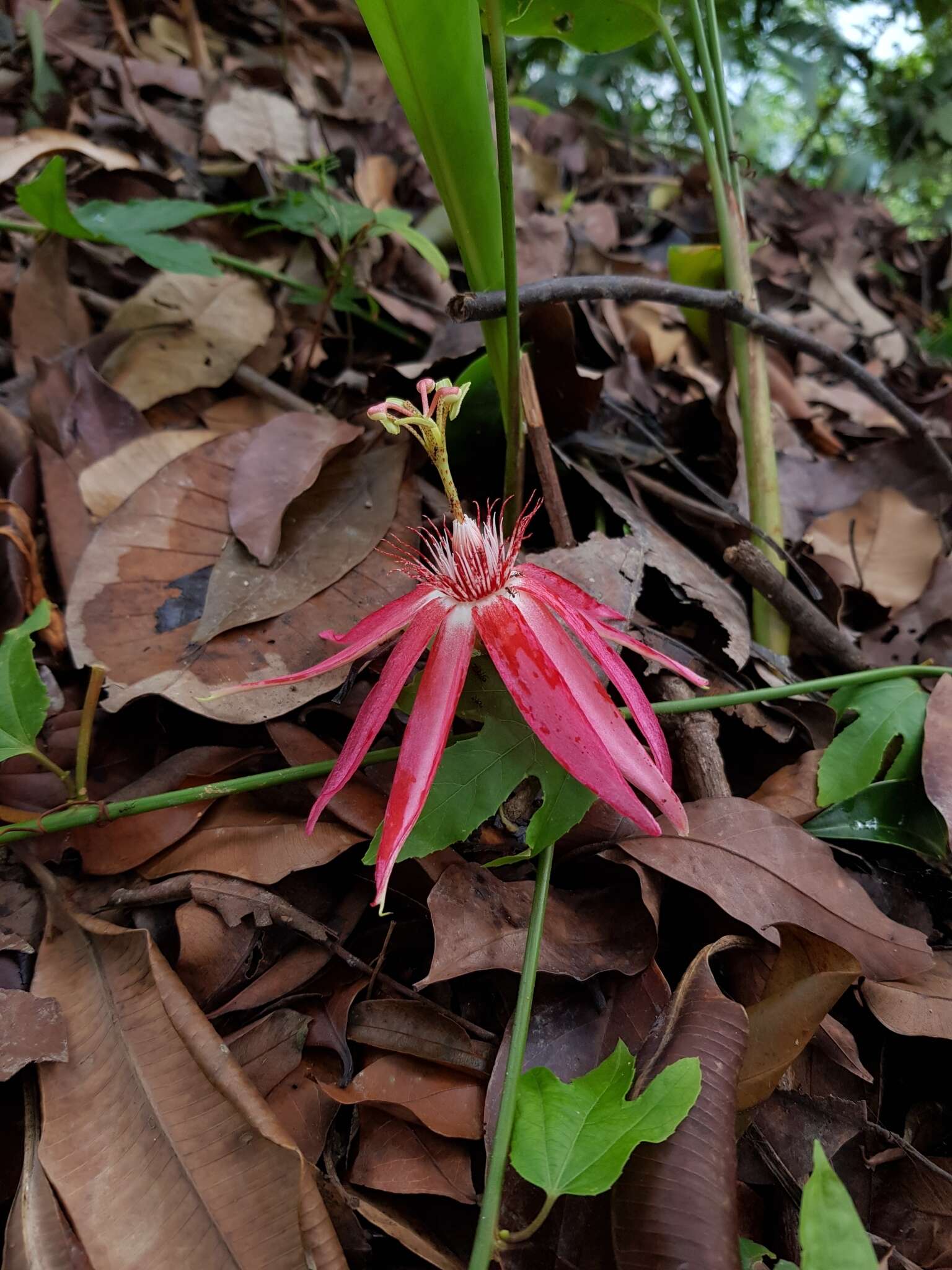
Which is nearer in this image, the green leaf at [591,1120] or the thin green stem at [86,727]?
the green leaf at [591,1120]

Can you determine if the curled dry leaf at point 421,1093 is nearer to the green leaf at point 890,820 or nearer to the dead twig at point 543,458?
the green leaf at point 890,820

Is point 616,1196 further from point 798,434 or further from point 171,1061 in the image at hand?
point 798,434

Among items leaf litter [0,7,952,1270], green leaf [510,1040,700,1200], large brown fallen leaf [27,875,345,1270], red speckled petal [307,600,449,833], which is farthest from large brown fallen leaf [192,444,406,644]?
green leaf [510,1040,700,1200]

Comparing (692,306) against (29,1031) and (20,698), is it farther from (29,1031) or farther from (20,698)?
(29,1031)

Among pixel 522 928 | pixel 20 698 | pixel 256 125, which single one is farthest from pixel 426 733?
pixel 256 125

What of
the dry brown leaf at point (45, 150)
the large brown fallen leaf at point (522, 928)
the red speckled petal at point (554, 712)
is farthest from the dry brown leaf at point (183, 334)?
the large brown fallen leaf at point (522, 928)

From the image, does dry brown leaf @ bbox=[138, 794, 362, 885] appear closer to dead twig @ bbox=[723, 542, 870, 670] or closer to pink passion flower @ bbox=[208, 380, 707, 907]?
pink passion flower @ bbox=[208, 380, 707, 907]

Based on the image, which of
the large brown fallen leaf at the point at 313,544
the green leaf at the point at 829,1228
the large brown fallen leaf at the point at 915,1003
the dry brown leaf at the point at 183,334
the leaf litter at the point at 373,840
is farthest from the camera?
the dry brown leaf at the point at 183,334
